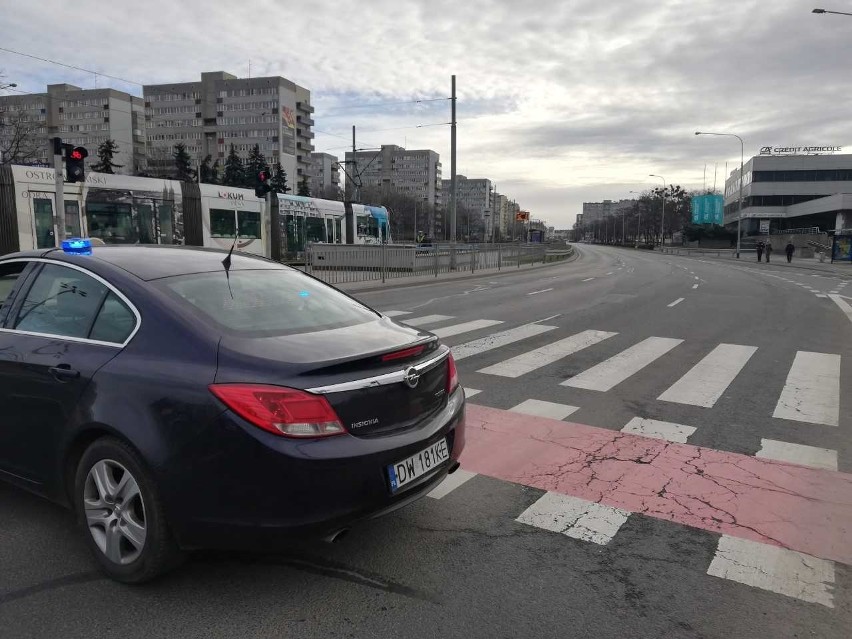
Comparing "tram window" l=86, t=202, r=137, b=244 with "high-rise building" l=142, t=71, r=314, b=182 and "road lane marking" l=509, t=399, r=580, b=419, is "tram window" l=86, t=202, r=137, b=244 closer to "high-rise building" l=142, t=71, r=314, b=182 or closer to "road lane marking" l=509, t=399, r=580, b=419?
"road lane marking" l=509, t=399, r=580, b=419

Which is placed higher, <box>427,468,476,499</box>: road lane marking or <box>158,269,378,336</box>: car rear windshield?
<box>158,269,378,336</box>: car rear windshield

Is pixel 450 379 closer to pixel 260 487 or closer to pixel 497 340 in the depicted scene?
pixel 260 487

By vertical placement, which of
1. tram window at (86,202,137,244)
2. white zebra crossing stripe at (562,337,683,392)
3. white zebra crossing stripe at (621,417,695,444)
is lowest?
white zebra crossing stripe at (621,417,695,444)

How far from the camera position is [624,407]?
6.24m

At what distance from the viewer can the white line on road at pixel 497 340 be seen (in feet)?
29.2

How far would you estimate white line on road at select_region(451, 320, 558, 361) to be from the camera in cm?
890

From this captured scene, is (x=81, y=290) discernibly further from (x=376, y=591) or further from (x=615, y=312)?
(x=615, y=312)

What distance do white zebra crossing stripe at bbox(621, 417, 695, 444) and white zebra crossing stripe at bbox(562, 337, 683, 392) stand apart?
1214mm

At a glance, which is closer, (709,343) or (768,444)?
(768,444)

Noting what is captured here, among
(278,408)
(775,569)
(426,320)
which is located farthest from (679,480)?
(426,320)

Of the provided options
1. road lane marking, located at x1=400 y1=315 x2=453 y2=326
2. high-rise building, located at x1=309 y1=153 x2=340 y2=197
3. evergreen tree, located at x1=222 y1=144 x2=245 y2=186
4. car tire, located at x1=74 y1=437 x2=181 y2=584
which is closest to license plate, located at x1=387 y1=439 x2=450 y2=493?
car tire, located at x1=74 y1=437 x2=181 y2=584

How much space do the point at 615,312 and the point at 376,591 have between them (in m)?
12.1

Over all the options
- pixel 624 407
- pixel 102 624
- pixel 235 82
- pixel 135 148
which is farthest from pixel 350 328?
pixel 135 148

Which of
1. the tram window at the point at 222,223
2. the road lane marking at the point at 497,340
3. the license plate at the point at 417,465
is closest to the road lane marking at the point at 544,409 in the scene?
the road lane marking at the point at 497,340
